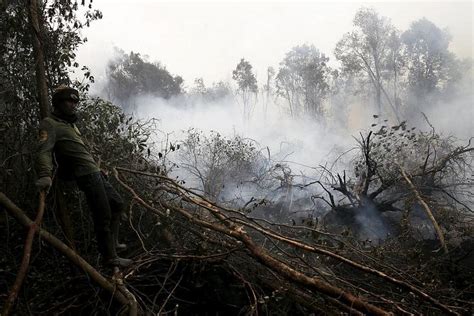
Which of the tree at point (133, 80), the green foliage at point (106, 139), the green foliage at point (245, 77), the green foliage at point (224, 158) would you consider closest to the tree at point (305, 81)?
the green foliage at point (245, 77)

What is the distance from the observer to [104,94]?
2797cm

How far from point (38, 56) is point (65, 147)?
126 centimetres

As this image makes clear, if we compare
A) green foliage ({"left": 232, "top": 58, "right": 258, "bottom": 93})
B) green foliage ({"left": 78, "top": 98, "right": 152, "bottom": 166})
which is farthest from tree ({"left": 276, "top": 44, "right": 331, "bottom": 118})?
green foliage ({"left": 78, "top": 98, "right": 152, "bottom": 166})

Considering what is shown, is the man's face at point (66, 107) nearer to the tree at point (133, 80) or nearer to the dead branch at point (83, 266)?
the dead branch at point (83, 266)

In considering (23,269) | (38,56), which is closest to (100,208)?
(23,269)

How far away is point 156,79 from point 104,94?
4.00m

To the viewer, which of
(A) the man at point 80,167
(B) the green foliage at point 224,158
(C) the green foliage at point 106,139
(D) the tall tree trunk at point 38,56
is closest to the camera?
(A) the man at point 80,167

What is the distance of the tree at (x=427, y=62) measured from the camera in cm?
2770

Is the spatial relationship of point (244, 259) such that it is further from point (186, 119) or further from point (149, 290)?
point (186, 119)

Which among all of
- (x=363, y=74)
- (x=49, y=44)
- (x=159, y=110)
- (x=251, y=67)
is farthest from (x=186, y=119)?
(x=49, y=44)

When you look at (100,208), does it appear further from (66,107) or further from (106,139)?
(106,139)

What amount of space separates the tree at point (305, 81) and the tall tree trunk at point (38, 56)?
3232cm

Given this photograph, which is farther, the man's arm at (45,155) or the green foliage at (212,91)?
the green foliage at (212,91)

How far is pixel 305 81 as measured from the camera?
35625mm
